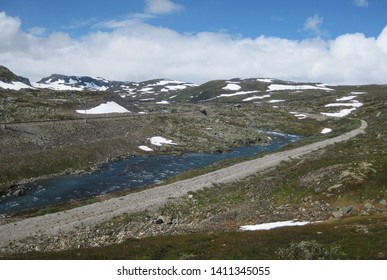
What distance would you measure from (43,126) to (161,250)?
2627 inches

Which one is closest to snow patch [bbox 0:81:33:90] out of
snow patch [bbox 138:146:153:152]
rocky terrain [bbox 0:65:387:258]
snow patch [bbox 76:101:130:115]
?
rocky terrain [bbox 0:65:387:258]

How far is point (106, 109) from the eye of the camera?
5221 inches

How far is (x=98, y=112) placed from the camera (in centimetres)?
12662

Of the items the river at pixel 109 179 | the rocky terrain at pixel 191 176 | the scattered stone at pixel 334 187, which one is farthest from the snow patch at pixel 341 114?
the scattered stone at pixel 334 187

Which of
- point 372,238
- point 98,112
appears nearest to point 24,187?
point 372,238

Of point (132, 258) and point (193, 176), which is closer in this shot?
point (132, 258)

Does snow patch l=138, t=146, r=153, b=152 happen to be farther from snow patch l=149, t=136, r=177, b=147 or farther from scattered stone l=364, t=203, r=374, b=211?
scattered stone l=364, t=203, r=374, b=211

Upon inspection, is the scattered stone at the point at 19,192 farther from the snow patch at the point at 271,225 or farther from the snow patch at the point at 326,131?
the snow patch at the point at 326,131

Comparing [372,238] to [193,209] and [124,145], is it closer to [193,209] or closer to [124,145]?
[193,209]

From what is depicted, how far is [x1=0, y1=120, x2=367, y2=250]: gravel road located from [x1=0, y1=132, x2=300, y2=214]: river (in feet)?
23.6

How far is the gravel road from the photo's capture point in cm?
3751

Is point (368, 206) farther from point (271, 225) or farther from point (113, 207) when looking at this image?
point (113, 207)

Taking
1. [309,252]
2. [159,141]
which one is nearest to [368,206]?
[309,252]

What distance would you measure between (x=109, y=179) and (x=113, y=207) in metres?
18.1
